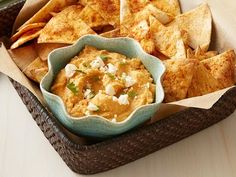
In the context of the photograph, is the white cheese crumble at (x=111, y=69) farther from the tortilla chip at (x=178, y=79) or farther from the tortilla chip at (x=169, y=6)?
the tortilla chip at (x=169, y=6)

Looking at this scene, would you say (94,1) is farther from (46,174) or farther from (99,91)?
(46,174)

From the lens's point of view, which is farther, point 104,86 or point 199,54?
point 199,54

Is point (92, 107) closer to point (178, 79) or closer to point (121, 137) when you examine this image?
point (121, 137)

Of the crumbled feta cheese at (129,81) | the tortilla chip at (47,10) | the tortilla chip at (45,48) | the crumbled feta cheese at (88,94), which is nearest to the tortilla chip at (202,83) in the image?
the crumbled feta cheese at (129,81)

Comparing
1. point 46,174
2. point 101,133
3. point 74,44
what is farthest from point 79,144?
point 74,44

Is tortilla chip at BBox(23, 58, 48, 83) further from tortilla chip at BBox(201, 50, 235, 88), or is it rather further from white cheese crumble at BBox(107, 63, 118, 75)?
tortilla chip at BBox(201, 50, 235, 88)

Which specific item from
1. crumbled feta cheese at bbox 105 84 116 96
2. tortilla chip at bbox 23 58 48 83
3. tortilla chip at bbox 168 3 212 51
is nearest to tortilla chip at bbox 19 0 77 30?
tortilla chip at bbox 23 58 48 83

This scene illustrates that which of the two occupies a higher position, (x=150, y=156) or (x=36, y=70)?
(x=36, y=70)

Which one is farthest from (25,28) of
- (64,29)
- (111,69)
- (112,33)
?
(111,69)

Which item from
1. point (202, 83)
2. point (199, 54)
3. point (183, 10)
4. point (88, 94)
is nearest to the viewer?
point (88, 94)
